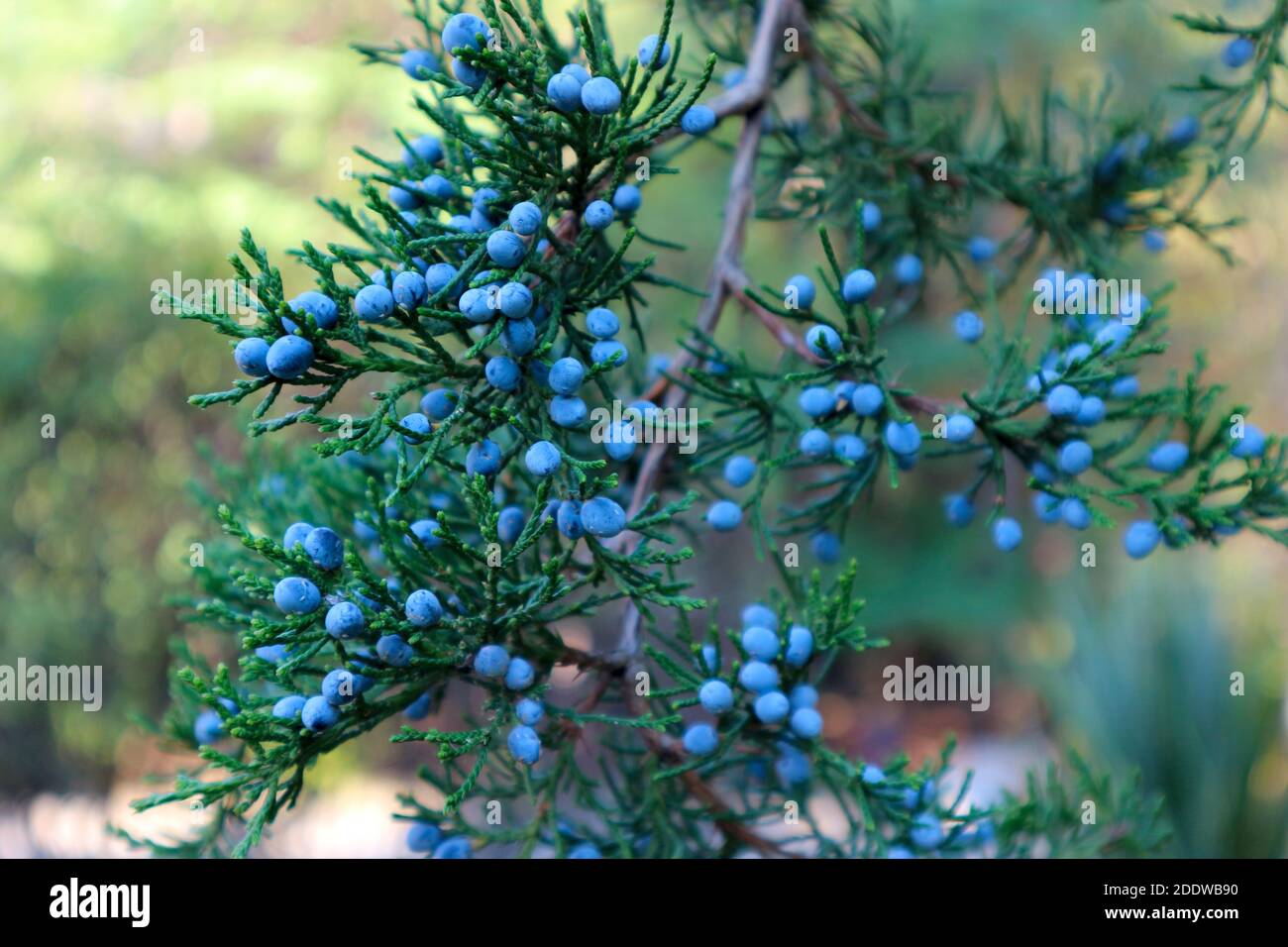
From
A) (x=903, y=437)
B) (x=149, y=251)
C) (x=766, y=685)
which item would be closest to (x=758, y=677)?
(x=766, y=685)

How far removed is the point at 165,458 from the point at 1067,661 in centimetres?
479

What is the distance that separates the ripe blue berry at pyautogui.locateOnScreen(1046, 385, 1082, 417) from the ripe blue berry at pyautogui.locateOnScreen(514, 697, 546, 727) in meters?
0.66

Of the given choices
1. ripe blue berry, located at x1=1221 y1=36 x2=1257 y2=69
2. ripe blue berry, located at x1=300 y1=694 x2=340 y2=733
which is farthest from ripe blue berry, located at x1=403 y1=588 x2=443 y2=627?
ripe blue berry, located at x1=1221 y1=36 x2=1257 y2=69

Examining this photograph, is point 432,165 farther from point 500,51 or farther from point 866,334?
point 866,334

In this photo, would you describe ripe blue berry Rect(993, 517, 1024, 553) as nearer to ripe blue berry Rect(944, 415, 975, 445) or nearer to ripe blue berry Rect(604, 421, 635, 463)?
ripe blue berry Rect(944, 415, 975, 445)

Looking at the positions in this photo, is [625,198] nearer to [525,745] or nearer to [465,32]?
[465,32]

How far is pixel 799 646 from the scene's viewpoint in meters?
1.03

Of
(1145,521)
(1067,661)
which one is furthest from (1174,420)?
(1067,661)

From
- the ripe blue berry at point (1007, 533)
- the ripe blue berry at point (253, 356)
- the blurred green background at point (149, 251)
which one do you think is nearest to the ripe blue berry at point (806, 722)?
the ripe blue berry at point (1007, 533)

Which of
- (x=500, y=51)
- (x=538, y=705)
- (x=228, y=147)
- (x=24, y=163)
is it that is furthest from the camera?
(x=228, y=147)

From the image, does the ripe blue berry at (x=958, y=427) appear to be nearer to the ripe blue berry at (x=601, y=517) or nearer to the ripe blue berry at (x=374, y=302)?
the ripe blue berry at (x=601, y=517)

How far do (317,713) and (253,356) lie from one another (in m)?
0.33

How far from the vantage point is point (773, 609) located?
1.17 metres

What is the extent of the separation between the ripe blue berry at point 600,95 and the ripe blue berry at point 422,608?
457 mm
